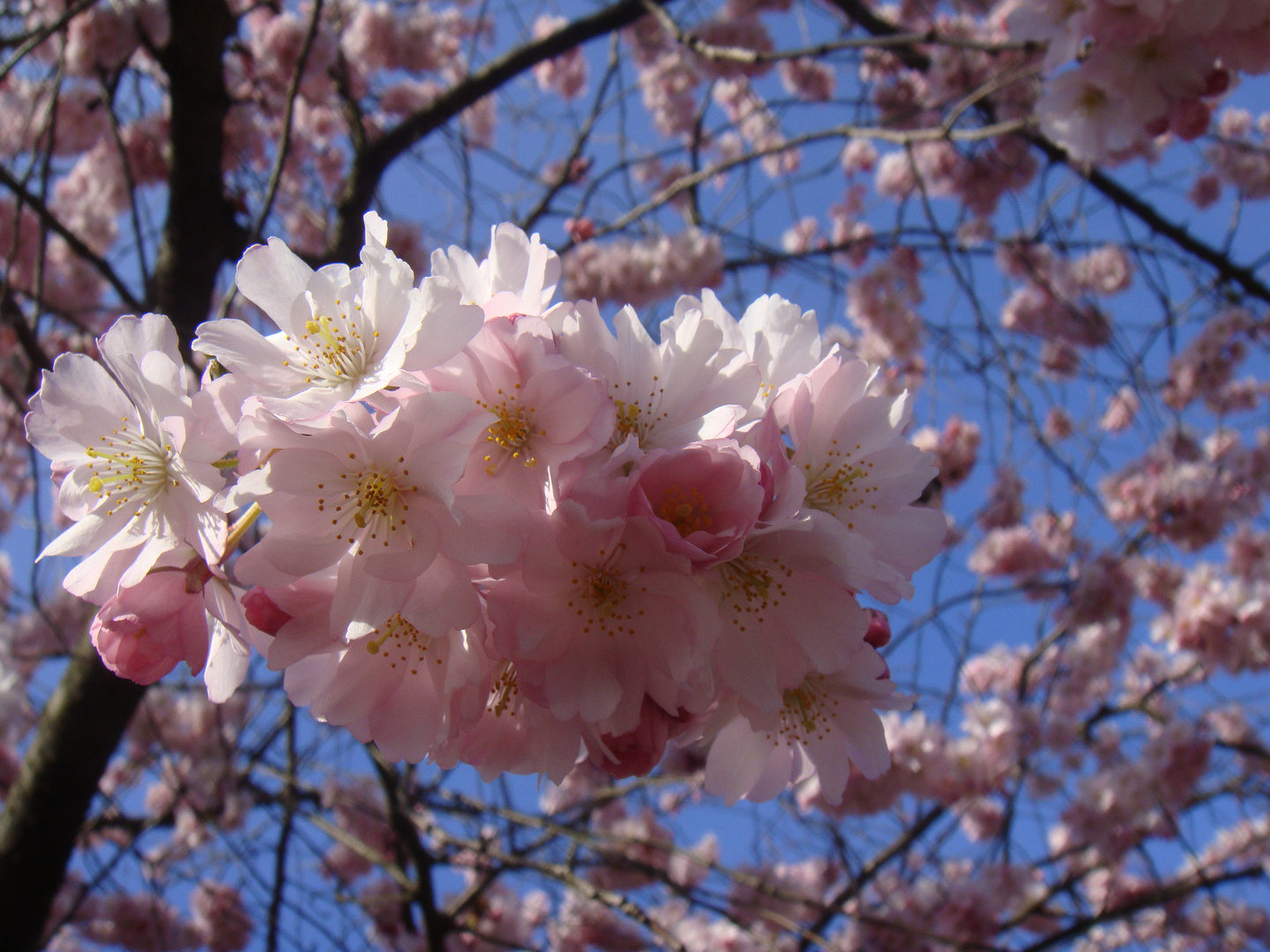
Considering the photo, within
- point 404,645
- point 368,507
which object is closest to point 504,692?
point 404,645

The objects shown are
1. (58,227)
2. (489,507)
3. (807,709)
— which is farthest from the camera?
(58,227)

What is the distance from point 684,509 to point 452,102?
2.60 m

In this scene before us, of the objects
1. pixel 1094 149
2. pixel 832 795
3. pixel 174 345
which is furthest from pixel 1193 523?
pixel 174 345

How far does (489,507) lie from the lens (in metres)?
0.69

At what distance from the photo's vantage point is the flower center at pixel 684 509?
27.8 inches

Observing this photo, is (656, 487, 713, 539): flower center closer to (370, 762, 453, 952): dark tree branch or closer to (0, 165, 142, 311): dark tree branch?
(0, 165, 142, 311): dark tree branch

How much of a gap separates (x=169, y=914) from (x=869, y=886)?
10.9 ft

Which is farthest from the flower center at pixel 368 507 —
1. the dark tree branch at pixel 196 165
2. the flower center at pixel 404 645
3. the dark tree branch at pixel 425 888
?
the dark tree branch at pixel 425 888

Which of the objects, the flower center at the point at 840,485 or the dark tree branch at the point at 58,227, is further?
the dark tree branch at the point at 58,227

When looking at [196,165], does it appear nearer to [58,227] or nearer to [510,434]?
[58,227]

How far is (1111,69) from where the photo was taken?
5.57 ft

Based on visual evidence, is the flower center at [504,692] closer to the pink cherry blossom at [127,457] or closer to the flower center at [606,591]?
the flower center at [606,591]

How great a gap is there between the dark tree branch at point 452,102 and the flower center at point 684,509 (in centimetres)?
208

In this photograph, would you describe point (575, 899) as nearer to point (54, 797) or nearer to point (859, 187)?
point (54, 797)
